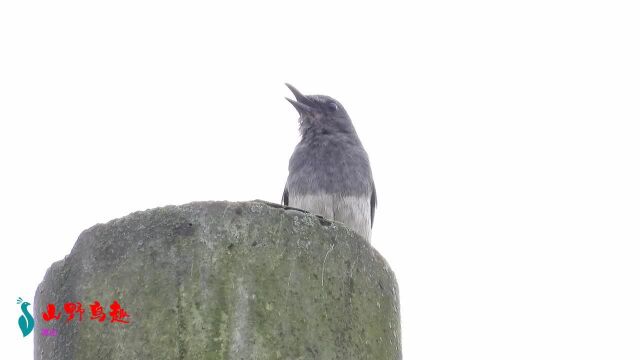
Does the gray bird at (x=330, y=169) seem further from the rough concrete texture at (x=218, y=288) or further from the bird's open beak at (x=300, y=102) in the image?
the rough concrete texture at (x=218, y=288)

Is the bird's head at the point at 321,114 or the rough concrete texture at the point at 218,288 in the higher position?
the bird's head at the point at 321,114

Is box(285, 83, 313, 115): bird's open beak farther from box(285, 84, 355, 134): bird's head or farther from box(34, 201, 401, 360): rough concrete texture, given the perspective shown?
box(34, 201, 401, 360): rough concrete texture

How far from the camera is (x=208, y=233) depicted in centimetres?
421

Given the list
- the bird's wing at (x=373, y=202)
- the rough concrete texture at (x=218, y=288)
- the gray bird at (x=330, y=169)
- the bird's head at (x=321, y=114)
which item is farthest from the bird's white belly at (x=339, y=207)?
the rough concrete texture at (x=218, y=288)

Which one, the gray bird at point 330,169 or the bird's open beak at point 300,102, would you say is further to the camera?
the bird's open beak at point 300,102

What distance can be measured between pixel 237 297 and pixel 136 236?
0.58 metres

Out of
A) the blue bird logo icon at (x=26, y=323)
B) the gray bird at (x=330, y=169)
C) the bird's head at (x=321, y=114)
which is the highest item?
the bird's head at (x=321, y=114)

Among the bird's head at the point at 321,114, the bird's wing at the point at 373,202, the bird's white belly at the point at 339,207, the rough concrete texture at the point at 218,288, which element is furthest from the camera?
the bird's head at the point at 321,114

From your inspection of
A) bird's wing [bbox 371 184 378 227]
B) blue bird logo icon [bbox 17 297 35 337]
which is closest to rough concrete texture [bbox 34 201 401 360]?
blue bird logo icon [bbox 17 297 35 337]

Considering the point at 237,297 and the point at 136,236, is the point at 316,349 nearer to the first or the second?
the point at 237,297

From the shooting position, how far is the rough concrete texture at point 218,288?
13.1 feet

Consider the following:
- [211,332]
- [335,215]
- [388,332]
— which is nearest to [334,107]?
[335,215]

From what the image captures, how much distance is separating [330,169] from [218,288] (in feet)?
15.5

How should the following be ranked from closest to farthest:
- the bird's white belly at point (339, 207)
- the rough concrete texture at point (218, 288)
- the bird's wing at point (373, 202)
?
1. the rough concrete texture at point (218, 288)
2. the bird's white belly at point (339, 207)
3. the bird's wing at point (373, 202)
